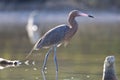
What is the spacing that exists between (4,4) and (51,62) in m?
40.3

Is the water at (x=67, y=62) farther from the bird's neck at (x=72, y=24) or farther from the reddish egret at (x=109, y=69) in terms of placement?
the reddish egret at (x=109, y=69)

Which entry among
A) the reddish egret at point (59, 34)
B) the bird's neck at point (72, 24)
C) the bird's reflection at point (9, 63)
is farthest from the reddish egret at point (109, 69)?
the bird's reflection at point (9, 63)

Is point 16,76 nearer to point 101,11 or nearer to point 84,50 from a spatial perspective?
point 84,50

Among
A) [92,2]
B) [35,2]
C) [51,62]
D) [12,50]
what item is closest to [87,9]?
[92,2]

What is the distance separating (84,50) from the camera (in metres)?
24.8

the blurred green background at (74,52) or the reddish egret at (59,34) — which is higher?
the reddish egret at (59,34)


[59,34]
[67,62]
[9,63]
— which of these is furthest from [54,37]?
[67,62]

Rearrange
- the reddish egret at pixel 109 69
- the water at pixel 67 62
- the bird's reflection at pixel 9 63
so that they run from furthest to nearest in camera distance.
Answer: the bird's reflection at pixel 9 63 → the water at pixel 67 62 → the reddish egret at pixel 109 69

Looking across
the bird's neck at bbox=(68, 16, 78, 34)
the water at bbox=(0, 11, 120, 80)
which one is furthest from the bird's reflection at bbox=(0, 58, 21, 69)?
the bird's neck at bbox=(68, 16, 78, 34)

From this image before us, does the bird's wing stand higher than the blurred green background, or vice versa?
the bird's wing

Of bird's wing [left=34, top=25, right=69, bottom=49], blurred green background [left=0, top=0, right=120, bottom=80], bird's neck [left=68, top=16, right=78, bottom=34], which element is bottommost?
blurred green background [left=0, top=0, right=120, bottom=80]

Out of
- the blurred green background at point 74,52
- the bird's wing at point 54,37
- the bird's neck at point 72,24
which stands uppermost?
the bird's neck at point 72,24

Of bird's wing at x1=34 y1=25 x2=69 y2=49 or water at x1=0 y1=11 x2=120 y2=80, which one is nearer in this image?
water at x1=0 y1=11 x2=120 y2=80

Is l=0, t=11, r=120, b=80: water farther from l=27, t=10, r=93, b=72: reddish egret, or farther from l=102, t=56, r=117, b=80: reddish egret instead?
l=102, t=56, r=117, b=80: reddish egret
